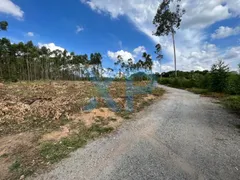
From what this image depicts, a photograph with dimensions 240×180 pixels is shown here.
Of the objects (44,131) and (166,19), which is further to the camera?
(166,19)

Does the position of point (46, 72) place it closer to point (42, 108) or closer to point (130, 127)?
point (42, 108)

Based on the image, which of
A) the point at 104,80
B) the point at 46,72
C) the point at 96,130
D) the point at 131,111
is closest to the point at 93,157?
the point at 96,130

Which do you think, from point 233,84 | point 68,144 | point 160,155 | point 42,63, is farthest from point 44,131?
point 42,63

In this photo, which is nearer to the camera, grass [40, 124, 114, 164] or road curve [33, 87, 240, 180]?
road curve [33, 87, 240, 180]

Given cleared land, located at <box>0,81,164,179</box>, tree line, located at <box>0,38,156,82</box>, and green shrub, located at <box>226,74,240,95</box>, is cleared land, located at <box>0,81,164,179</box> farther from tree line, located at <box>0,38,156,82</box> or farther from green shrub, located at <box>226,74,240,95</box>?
tree line, located at <box>0,38,156,82</box>

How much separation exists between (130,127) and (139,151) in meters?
1.56

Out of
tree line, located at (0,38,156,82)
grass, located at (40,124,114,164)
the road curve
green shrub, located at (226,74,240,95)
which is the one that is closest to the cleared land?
grass, located at (40,124,114,164)

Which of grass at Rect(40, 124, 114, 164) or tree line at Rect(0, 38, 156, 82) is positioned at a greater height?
tree line at Rect(0, 38, 156, 82)

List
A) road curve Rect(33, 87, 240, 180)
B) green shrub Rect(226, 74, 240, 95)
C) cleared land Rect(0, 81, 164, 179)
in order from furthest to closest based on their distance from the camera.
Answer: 1. green shrub Rect(226, 74, 240, 95)
2. cleared land Rect(0, 81, 164, 179)
3. road curve Rect(33, 87, 240, 180)

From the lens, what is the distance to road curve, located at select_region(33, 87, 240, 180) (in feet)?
8.85

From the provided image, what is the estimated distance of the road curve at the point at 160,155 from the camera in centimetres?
270

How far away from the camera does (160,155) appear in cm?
327

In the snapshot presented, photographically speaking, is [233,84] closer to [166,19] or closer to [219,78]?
[219,78]

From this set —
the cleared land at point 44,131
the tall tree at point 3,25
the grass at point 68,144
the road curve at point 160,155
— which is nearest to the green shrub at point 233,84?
the road curve at point 160,155
